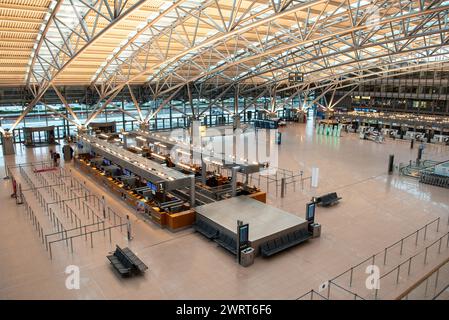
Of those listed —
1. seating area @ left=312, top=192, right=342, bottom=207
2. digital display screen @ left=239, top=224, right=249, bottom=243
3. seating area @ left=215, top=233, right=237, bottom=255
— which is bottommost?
seating area @ left=215, top=233, right=237, bottom=255

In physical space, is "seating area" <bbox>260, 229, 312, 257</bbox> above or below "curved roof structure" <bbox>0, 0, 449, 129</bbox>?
below

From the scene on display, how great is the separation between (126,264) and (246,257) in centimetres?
416

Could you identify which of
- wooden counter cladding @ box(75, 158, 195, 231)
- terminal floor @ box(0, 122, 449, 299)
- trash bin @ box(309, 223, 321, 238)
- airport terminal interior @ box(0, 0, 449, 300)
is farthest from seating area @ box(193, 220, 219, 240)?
trash bin @ box(309, 223, 321, 238)

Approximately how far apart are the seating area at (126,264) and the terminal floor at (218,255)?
11.3 inches

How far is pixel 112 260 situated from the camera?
12.9 m

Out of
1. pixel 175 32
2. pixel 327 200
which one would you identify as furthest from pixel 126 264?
pixel 175 32

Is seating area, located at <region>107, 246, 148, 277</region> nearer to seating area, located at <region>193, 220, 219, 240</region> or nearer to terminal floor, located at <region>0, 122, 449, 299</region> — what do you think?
terminal floor, located at <region>0, 122, 449, 299</region>

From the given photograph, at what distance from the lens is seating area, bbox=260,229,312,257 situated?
14.0 meters

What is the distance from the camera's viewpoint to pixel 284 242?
14.6 metres

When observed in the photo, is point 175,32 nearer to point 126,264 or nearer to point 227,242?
point 227,242

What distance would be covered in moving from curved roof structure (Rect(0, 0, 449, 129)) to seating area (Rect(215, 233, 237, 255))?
32.2ft

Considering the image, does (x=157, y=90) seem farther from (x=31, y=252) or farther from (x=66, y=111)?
(x=31, y=252)

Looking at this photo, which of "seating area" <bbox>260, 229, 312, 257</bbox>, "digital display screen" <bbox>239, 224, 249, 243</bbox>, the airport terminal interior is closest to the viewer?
the airport terminal interior
